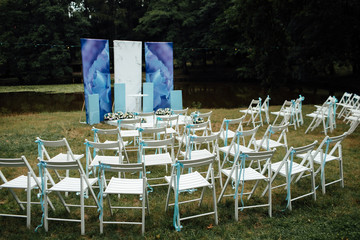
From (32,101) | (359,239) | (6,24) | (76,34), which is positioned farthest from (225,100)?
(6,24)

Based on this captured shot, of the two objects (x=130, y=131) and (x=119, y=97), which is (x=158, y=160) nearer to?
(x=130, y=131)

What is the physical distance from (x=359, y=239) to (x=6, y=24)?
3062 centimetres

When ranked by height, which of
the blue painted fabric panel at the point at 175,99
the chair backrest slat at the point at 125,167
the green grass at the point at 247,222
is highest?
the blue painted fabric panel at the point at 175,99

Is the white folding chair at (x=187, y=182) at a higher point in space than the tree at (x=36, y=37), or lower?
lower

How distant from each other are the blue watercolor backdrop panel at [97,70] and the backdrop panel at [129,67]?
1.52 ft

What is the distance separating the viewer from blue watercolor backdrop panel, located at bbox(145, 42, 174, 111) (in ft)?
34.0

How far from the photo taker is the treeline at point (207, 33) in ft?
51.2

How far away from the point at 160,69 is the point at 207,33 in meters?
20.3

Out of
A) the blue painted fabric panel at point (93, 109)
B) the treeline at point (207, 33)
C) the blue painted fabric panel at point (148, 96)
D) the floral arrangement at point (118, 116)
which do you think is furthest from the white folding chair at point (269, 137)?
the treeline at point (207, 33)

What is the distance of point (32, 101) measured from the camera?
55.7ft

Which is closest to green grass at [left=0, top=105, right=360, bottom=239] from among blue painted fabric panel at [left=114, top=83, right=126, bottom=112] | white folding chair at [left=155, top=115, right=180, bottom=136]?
white folding chair at [left=155, top=115, right=180, bottom=136]

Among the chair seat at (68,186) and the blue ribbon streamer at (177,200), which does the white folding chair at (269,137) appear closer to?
the blue ribbon streamer at (177,200)

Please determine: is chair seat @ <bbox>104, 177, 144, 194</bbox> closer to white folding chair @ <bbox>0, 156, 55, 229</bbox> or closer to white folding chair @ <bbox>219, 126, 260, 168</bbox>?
white folding chair @ <bbox>0, 156, 55, 229</bbox>

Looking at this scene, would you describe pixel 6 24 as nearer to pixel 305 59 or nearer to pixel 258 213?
pixel 305 59
